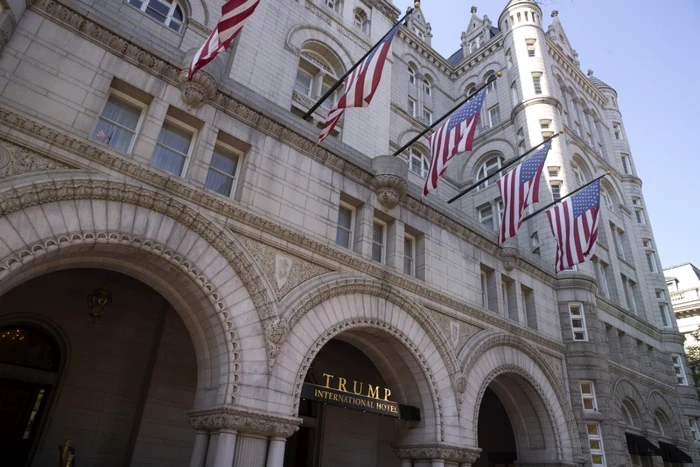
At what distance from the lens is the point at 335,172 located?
1428cm

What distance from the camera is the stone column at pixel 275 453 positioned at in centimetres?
991

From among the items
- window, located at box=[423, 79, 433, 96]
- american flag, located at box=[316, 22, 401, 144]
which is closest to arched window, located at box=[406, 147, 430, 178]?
window, located at box=[423, 79, 433, 96]

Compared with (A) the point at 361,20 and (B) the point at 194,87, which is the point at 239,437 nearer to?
(B) the point at 194,87

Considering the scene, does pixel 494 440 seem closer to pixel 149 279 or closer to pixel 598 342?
pixel 598 342

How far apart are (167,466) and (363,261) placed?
298 inches

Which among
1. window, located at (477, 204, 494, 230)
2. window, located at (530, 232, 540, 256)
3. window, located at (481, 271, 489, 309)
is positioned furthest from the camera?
window, located at (477, 204, 494, 230)

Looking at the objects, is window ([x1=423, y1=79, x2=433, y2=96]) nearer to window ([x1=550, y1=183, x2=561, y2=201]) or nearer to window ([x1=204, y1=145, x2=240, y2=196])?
window ([x1=550, y1=183, x2=561, y2=201])

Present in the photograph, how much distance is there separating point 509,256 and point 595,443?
8.08m

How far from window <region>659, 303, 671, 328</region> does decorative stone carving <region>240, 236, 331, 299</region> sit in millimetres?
27979

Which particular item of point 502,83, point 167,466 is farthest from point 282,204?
point 502,83

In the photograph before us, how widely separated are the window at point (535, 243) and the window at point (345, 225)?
13113 millimetres

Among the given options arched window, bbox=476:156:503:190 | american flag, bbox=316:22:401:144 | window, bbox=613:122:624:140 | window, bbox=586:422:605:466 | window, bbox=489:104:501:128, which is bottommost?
window, bbox=586:422:605:466

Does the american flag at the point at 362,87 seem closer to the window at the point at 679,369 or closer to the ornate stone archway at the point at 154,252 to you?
the ornate stone archway at the point at 154,252

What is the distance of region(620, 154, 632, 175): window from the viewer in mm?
35594
